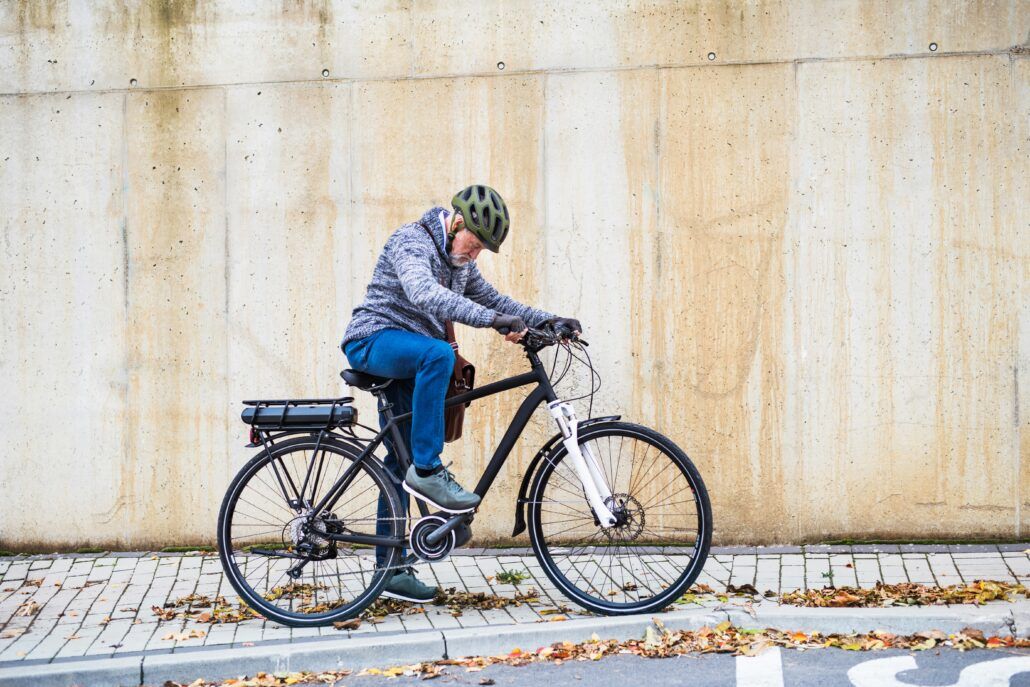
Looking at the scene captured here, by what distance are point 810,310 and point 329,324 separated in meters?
2.75

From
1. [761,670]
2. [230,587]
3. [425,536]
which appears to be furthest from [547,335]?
[230,587]

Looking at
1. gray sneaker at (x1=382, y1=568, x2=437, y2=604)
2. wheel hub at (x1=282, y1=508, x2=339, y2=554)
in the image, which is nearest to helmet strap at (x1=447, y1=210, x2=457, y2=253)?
wheel hub at (x1=282, y1=508, x2=339, y2=554)

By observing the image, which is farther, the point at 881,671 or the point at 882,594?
the point at 882,594

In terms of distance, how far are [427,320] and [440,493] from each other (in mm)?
798

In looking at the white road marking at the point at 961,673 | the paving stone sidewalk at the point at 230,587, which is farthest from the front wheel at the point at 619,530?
the white road marking at the point at 961,673

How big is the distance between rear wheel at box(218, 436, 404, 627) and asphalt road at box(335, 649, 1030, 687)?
2.45ft

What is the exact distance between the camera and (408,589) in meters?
5.62

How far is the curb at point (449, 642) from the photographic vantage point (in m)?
4.79

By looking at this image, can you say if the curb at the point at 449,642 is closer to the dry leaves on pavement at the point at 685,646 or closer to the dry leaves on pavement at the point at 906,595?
the dry leaves on pavement at the point at 685,646

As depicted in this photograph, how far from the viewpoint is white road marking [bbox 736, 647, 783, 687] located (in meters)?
4.49

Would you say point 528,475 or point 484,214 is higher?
point 484,214

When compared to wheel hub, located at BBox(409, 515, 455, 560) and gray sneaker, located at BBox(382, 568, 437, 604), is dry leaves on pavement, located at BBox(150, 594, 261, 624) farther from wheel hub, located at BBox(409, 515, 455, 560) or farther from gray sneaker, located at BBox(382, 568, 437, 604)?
wheel hub, located at BBox(409, 515, 455, 560)

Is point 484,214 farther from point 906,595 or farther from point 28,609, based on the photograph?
point 28,609

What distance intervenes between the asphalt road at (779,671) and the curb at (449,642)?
17 cm
